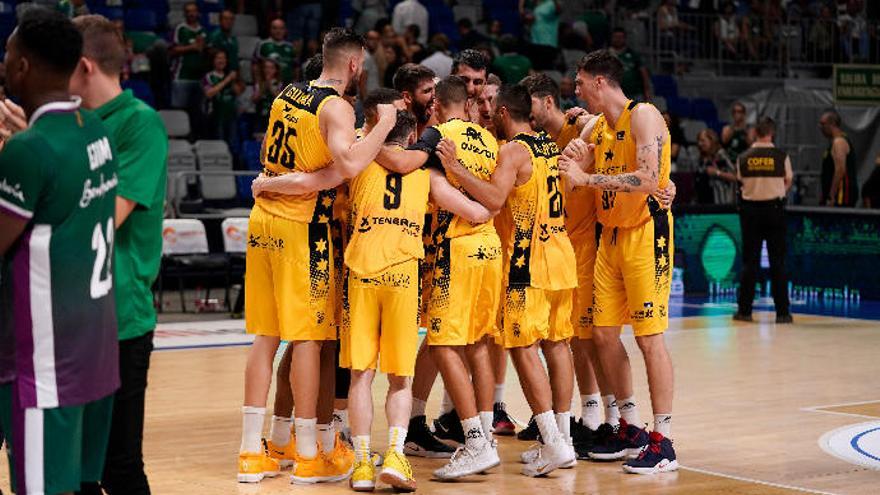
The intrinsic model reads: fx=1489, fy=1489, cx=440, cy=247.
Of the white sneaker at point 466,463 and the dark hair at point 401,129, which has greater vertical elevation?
the dark hair at point 401,129

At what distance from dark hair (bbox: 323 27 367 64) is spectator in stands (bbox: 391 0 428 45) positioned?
12.4 metres

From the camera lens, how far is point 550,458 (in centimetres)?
780

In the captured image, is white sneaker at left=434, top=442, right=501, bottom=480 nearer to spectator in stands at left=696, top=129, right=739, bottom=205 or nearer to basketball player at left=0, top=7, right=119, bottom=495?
basketball player at left=0, top=7, right=119, bottom=495

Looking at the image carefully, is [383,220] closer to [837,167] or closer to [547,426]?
[547,426]

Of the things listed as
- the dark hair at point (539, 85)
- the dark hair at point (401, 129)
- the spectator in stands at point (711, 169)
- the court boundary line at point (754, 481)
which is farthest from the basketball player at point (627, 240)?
the spectator in stands at point (711, 169)

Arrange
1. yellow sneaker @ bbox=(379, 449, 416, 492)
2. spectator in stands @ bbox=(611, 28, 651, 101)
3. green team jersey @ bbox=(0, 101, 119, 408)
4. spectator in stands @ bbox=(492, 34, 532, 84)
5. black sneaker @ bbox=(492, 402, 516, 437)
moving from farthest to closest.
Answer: spectator in stands @ bbox=(611, 28, 651, 101)
spectator in stands @ bbox=(492, 34, 532, 84)
black sneaker @ bbox=(492, 402, 516, 437)
yellow sneaker @ bbox=(379, 449, 416, 492)
green team jersey @ bbox=(0, 101, 119, 408)

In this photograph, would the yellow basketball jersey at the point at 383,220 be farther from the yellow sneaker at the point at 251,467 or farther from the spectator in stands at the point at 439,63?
the spectator in stands at the point at 439,63

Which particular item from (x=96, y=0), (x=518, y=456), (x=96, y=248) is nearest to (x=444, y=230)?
(x=518, y=456)

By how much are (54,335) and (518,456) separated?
176 inches

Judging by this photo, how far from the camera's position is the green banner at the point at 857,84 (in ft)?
60.2

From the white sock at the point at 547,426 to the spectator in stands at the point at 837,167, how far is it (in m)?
11.4

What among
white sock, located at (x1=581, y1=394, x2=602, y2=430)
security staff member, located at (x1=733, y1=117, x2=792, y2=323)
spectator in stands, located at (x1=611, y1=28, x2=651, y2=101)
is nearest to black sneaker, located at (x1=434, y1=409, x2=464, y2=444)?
white sock, located at (x1=581, y1=394, x2=602, y2=430)

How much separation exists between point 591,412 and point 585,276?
2.72ft

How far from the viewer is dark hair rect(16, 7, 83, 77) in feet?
14.5
